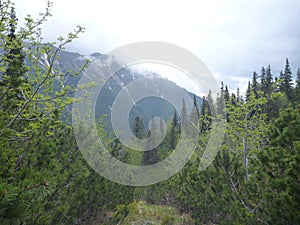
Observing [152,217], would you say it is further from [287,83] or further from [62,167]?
[287,83]

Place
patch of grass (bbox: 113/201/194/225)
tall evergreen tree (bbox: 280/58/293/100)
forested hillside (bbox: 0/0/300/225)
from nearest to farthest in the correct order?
forested hillside (bbox: 0/0/300/225)
patch of grass (bbox: 113/201/194/225)
tall evergreen tree (bbox: 280/58/293/100)

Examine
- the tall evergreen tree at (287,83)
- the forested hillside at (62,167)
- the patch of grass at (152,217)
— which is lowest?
the patch of grass at (152,217)

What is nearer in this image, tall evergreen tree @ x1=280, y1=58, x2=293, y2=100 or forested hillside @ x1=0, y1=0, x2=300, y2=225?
forested hillside @ x1=0, y1=0, x2=300, y2=225

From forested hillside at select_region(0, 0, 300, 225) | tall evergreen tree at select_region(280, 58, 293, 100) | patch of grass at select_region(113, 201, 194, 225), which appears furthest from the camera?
tall evergreen tree at select_region(280, 58, 293, 100)

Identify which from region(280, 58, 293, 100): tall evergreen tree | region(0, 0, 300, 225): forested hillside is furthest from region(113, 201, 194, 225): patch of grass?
region(280, 58, 293, 100): tall evergreen tree

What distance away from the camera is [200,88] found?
6.06 m

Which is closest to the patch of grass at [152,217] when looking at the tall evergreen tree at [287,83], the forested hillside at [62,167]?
the forested hillside at [62,167]

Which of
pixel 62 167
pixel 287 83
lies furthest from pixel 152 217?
pixel 287 83

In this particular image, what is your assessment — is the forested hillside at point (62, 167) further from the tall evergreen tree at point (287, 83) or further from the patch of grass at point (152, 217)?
the tall evergreen tree at point (287, 83)

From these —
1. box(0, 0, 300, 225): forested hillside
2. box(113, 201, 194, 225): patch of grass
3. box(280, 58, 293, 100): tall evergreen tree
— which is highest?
box(280, 58, 293, 100): tall evergreen tree

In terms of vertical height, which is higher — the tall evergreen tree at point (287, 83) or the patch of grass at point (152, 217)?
the tall evergreen tree at point (287, 83)

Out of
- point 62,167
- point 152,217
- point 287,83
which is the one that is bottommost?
point 152,217

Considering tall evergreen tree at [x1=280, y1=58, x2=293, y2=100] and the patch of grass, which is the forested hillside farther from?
tall evergreen tree at [x1=280, y1=58, x2=293, y2=100]

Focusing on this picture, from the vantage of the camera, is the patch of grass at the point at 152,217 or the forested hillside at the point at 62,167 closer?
the forested hillside at the point at 62,167
